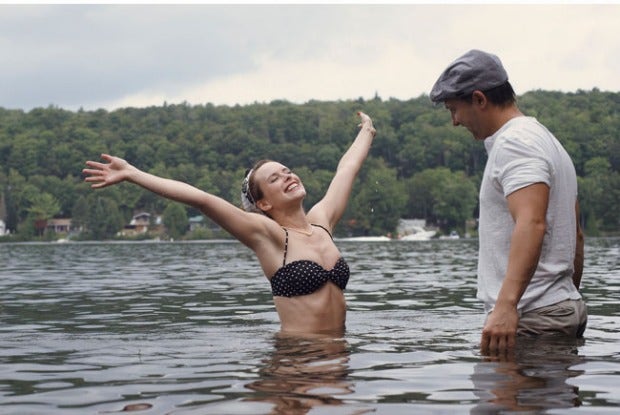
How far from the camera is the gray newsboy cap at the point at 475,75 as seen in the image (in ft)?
19.6

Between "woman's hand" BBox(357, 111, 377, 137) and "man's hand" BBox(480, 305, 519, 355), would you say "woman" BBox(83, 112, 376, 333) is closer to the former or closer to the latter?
"woman's hand" BBox(357, 111, 377, 137)

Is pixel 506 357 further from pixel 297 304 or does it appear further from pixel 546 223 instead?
pixel 297 304

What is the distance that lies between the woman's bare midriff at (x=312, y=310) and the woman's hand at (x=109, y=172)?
185 centimetres

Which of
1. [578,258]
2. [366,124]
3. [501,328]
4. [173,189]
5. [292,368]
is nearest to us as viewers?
[501,328]

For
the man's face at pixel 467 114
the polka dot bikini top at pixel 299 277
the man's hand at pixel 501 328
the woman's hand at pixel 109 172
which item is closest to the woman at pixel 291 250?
the polka dot bikini top at pixel 299 277

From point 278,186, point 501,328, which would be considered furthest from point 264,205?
point 501,328

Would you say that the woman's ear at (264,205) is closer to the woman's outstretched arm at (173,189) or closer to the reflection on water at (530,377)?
the woman's outstretched arm at (173,189)

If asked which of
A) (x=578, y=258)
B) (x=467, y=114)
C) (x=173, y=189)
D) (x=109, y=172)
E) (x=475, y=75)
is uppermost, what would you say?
(x=475, y=75)

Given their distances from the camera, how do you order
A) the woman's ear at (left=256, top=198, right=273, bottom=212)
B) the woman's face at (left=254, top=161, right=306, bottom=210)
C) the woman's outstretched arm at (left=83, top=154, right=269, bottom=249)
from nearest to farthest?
1. the woman's outstretched arm at (left=83, top=154, right=269, bottom=249)
2. the woman's face at (left=254, top=161, right=306, bottom=210)
3. the woman's ear at (left=256, top=198, right=273, bottom=212)

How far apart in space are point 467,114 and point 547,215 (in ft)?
2.42

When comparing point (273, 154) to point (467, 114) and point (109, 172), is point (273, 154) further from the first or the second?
point (467, 114)

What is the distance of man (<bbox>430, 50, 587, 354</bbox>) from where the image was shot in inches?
221

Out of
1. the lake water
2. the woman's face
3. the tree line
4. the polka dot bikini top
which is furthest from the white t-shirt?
the tree line

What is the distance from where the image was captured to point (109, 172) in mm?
7426
